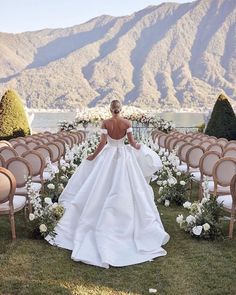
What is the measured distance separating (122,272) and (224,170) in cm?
263

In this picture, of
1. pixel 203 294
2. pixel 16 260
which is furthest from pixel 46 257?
pixel 203 294

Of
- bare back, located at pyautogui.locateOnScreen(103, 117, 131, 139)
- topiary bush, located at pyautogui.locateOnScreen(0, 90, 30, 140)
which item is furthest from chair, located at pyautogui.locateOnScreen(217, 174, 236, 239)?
topiary bush, located at pyautogui.locateOnScreen(0, 90, 30, 140)

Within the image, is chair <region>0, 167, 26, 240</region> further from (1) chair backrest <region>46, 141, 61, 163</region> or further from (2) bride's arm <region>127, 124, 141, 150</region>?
(1) chair backrest <region>46, 141, 61, 163</region>

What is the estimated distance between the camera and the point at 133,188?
623 centimetres

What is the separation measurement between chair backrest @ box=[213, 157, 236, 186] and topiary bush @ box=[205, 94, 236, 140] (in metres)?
11.3

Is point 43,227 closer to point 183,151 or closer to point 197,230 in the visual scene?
point 197,230

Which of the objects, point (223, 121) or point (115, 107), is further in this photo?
point (223, 121)

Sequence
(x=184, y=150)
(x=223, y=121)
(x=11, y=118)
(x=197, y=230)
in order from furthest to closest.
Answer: (x=223, y=121), (x=11, y=118), (x=184, y=150), (x=197, y=230)

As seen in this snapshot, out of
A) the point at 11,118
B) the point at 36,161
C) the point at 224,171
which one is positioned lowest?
the point at 11,118

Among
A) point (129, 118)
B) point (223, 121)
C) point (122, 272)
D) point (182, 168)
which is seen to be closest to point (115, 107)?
point (122, 272)

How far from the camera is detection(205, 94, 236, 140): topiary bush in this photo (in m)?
18.1

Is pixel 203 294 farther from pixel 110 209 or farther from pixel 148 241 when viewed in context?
pixel 110 209

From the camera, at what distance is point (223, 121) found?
717 inches

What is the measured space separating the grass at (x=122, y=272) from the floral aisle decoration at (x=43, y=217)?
146mm
